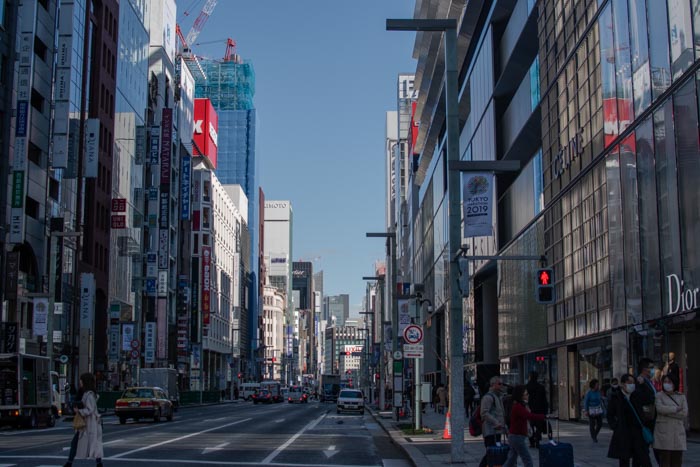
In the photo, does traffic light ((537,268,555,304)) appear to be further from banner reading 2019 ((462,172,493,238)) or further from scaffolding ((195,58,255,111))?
scaffolding ((195,58,255,111))

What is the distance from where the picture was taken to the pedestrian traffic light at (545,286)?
68.2 ft

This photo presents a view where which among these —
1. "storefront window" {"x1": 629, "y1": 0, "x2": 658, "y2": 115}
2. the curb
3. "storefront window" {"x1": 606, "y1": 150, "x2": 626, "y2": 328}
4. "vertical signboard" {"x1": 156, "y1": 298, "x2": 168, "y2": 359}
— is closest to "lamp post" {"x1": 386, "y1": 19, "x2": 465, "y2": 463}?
the curb

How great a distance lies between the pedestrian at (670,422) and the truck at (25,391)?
1038 inches

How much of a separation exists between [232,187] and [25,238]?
335ft

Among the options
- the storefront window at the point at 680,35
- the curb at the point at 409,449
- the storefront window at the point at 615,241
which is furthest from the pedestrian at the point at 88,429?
the storefront window at the point at 615,241

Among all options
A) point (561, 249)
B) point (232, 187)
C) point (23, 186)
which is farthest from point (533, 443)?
point (232, 187)

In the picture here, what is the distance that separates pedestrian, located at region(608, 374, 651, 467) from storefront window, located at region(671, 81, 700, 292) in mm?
9572

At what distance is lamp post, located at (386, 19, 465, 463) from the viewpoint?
1859 centimetres

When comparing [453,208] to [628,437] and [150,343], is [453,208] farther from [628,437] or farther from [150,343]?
[150,343]

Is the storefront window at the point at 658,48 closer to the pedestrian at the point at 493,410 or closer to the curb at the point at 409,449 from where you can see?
the curb at the point at 409,449

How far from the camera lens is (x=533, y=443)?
71.7 ft

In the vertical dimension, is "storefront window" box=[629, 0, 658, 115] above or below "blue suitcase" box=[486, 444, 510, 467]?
above

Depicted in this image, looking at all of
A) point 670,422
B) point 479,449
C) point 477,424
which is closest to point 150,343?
point 479,449

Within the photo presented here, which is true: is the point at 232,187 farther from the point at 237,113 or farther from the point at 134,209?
the point at 134,209
